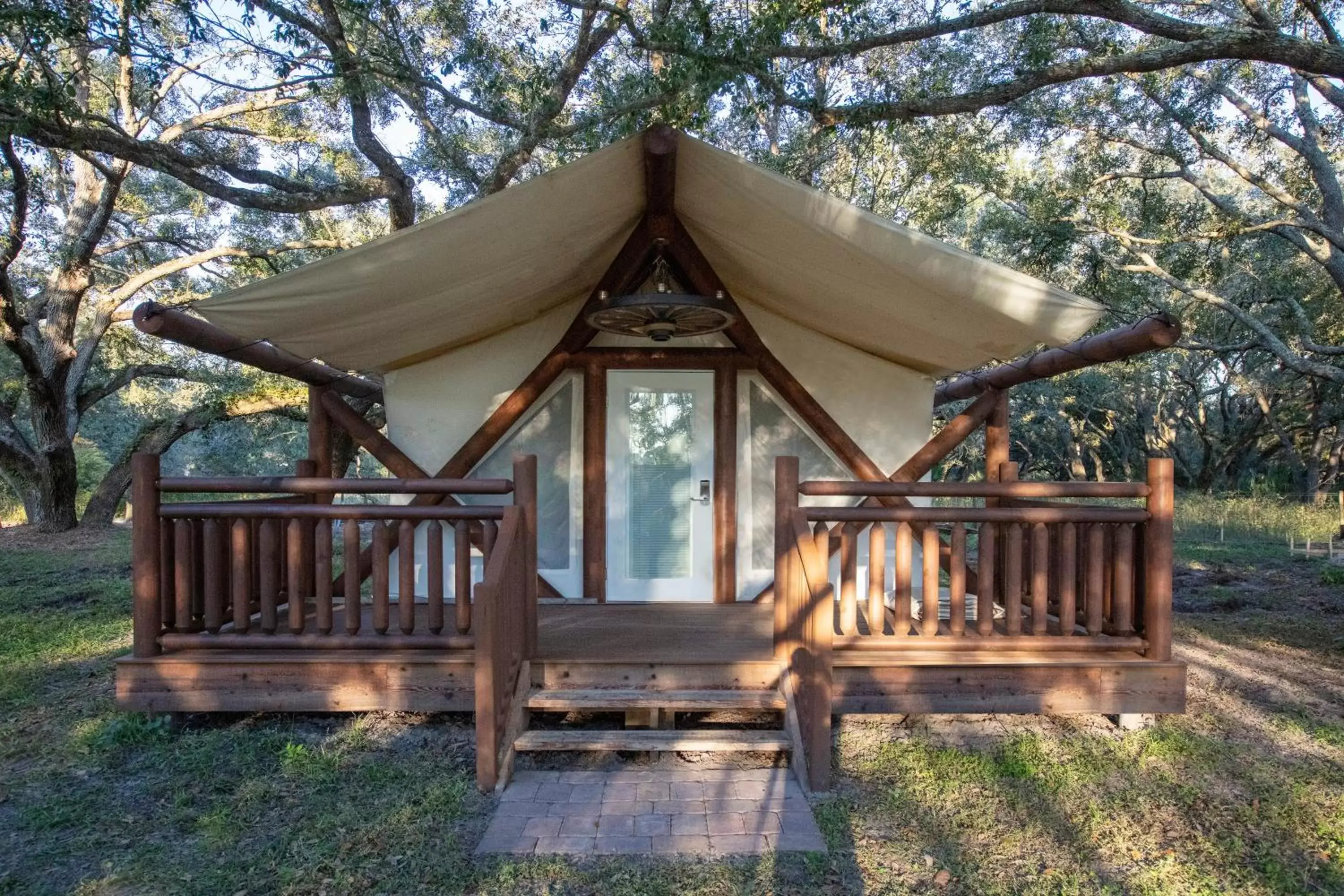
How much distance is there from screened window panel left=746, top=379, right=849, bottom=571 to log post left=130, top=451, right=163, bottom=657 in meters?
3.57

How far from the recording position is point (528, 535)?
12.5 feet

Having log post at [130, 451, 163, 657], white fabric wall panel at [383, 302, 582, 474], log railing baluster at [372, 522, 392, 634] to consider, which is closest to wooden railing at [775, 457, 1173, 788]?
log railing baluster at [372, 522, 392, 634]

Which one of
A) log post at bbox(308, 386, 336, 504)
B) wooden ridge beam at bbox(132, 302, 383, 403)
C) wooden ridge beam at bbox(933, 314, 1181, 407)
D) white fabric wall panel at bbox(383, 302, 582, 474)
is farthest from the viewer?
white fabric wall panel at bbox(383, 302, 582, 474)

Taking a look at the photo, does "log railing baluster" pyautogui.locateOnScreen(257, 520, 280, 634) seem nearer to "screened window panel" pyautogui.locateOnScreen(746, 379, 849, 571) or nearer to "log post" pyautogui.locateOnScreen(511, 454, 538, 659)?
"log post" pyautogui.locateOnScreen(511, 454, 538, 659)

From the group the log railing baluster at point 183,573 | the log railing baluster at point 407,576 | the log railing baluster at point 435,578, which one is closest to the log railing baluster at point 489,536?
the log railing baluster at point 435,578

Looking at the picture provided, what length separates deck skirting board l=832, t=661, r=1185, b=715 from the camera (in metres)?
3.74

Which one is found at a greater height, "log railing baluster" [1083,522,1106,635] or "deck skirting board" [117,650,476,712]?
"log railing baluster" [1083,522,1106,635]

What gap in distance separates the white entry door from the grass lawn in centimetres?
172

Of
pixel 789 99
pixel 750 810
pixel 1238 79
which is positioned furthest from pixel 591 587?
pixel 1238 79

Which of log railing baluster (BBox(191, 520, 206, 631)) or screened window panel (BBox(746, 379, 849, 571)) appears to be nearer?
log railing baluster (BBox(191, 520, 206, 631))

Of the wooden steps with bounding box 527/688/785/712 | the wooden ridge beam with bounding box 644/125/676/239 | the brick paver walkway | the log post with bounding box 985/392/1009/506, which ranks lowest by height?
the brick paver walkway

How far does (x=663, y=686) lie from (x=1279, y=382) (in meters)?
22.0

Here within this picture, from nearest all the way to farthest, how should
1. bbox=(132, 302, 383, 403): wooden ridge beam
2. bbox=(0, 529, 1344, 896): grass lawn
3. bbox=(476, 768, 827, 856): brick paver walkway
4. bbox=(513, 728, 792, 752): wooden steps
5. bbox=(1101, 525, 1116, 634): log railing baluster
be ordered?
1. bbox=(0, 529, 1344, 896): grass lawn
2. bbox=(476, 768, 827, 856): brick paver walkway
3. bbox=(132, 302, 383, 403): wooden ridge beam
4. bbox=(513, 728, 792, 752): wooden steps
5. bbox=(1101, 525, 1116, 634): log railing baluster

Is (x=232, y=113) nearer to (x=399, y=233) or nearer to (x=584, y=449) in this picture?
(x=584, y=449)
